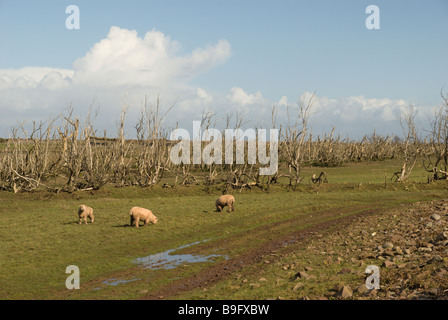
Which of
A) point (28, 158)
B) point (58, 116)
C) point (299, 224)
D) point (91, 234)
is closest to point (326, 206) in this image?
point (299, 224)

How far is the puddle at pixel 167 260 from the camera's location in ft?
42.3

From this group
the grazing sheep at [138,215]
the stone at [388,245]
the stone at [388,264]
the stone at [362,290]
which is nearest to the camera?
the stone at [362,290]

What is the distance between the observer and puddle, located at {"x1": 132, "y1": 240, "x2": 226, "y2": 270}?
1291 cm

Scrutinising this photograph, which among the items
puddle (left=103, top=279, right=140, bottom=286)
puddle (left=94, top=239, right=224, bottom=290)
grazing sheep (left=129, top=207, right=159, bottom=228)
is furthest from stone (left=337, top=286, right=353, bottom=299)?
grazing sheep (left=129, top=207, right=159, bottom=228)

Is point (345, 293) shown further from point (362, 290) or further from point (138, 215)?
point (138, 215)

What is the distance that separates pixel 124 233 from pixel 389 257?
11.4 metres

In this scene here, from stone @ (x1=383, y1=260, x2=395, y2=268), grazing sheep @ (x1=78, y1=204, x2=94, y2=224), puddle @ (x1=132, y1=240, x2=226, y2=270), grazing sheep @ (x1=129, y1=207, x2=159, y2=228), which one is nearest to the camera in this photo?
stone @ (x1=383, y1=260, x2=395, y2=268)

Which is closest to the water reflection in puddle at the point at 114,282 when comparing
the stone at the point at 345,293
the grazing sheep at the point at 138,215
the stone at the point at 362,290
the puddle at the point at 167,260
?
the puddle at the point at 167,260

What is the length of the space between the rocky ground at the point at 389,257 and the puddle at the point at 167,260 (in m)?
3.42

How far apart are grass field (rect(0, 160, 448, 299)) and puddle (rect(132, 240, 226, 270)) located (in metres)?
0.29

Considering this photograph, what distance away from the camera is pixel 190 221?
20.6m

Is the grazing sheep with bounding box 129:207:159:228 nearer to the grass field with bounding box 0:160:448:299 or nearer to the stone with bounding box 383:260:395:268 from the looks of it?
the grass field with bounding box 0:160:448:299

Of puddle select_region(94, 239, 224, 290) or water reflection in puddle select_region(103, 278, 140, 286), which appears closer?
water reflection in puddle select_region(103, 278, 140, 286)

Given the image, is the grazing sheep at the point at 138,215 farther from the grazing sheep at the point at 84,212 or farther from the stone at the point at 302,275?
the stone at the point at 302,275
